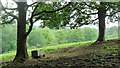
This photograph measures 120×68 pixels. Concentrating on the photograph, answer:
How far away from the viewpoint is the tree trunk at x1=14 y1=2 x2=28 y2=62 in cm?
215

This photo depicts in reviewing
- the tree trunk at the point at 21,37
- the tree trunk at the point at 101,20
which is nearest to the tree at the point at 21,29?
the tree trunk at the point at 21,37

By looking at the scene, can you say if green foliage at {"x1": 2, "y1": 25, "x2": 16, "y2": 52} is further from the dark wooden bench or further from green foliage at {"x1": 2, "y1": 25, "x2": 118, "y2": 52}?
the dark wooden bench

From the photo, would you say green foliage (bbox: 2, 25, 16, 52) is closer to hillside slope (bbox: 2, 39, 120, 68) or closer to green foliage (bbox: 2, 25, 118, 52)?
green foliage (bbox: 2, 25, 118, 52)

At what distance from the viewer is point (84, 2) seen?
2.14 meters

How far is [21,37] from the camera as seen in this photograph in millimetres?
2178

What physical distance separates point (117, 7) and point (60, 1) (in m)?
0.46

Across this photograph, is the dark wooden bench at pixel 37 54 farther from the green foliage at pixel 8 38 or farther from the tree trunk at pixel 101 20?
the tree trunk at pixel 101 20

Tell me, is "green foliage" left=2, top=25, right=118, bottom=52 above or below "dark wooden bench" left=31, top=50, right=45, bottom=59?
above

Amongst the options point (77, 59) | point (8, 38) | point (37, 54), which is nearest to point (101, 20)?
point (77, 59)

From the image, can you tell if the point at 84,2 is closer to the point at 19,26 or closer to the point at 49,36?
the point at 49,36

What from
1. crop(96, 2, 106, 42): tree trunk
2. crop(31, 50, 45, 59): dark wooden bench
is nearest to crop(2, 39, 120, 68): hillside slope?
crop(31, 50, 45, 59): dark wooden bench

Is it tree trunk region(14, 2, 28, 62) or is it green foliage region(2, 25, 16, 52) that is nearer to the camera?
green foliage region(2, 25, 16, 52)

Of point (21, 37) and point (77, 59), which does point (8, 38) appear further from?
point (77, 59)

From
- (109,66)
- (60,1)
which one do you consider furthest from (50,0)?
(109,66)
